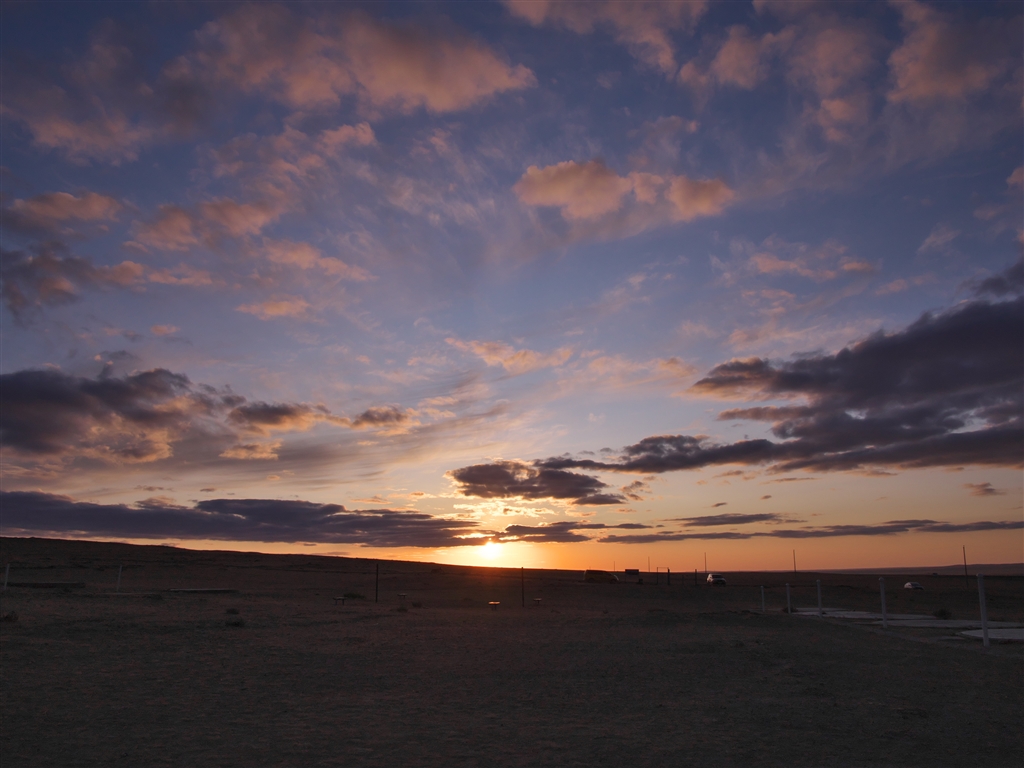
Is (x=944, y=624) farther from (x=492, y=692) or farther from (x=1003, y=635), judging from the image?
(x=492, y=692)

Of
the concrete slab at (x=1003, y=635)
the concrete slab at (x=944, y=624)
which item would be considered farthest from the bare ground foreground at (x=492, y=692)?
the concrete slab at (x=944, y=624)

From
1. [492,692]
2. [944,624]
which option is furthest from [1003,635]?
[492,692]

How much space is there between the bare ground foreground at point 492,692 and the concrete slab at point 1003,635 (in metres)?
0.61

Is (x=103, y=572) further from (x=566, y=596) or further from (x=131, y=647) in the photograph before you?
(x=131, y=647)

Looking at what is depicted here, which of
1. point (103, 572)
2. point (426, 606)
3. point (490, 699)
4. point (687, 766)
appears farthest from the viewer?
point (103, 572)

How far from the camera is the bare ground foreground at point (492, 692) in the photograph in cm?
741

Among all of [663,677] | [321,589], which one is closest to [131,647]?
[663,677]

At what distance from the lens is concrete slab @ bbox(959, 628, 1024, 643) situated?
55.1 feet

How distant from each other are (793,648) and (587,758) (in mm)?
10205

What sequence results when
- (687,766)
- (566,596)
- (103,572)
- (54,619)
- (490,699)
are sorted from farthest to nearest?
(103,572) → (566,596) → (54,619) → (490,699) → (687,766)

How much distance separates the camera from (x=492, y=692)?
35.9 feet

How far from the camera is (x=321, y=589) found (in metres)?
43.1

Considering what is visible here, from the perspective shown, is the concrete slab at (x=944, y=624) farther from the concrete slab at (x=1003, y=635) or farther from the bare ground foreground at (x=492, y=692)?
the concrete slab at (x=1003, y=635)

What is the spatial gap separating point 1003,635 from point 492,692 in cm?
1432
